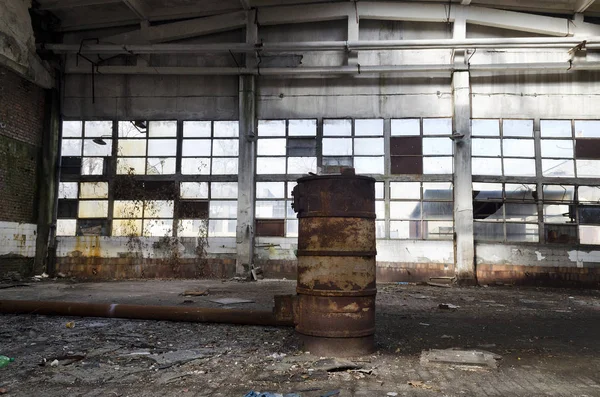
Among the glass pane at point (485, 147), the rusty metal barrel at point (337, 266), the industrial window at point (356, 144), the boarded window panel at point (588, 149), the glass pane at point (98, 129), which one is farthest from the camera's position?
the glass pane at point (98, 129)

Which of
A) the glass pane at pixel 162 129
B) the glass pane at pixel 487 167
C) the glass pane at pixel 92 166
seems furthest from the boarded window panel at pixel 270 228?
the glass pane at pixel 487 167

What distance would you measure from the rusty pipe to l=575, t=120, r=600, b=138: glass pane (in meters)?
10.1

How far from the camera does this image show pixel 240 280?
10336 mm

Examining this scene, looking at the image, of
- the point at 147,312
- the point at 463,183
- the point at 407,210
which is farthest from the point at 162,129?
the point at 463,183

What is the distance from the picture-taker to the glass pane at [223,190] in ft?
36.2

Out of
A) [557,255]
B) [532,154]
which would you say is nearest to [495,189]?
[532,154]

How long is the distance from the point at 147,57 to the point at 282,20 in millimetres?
3706

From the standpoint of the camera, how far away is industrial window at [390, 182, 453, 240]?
1059 cm

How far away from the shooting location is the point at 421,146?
425 inches

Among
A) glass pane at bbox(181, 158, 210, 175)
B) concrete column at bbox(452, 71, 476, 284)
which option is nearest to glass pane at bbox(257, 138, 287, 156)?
glass pane at bbox(181, 158, 210, 175)

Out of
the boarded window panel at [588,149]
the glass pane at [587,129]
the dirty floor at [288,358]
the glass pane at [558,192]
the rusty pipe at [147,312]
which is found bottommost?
the dirty floor at [288,358]

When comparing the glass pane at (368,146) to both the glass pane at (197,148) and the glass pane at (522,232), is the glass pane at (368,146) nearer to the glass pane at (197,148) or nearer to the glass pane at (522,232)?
the glass pane at (522,232)

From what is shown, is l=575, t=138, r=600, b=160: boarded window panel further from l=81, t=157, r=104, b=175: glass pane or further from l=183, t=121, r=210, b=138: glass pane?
l=81, t=157, r=104, b=175: glass pane

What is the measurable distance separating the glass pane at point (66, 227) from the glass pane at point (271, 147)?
524 centimetres
